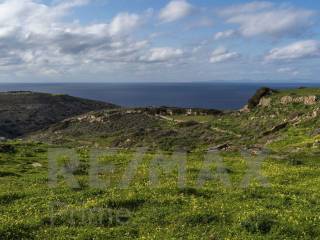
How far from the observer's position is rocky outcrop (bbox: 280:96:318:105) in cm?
9212

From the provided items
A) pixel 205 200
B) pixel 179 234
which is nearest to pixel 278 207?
pixel 205 200

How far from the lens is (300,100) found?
96500 millimetres

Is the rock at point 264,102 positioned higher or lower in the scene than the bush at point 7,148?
higher

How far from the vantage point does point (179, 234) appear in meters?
16.9

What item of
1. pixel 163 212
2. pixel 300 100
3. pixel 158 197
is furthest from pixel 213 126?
pixel 163 212

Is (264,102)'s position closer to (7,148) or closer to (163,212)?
(7,148)

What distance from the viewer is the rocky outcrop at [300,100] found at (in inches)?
3627

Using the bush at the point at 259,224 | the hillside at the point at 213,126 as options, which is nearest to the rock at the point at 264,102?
the hillside at the point at 213,126

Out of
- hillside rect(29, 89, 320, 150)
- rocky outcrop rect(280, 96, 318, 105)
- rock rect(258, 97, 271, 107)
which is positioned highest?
rocky outcrop rect(280, 96, 318, 105)

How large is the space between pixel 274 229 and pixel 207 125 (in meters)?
95.2

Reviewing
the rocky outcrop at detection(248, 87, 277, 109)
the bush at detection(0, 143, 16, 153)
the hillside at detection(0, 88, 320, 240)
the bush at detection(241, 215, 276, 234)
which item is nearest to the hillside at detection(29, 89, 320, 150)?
the rocky outcrop at detection(248, 87, 277, 109)

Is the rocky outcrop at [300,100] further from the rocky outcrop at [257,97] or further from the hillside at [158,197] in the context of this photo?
the hillside at [158,197]

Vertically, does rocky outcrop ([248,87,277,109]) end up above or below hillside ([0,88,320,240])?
above

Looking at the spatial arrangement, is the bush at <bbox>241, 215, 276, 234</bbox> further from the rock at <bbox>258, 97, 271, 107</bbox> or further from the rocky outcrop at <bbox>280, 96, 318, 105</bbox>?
the rock at <bbox>258, 97, 271, 107</bbox>
